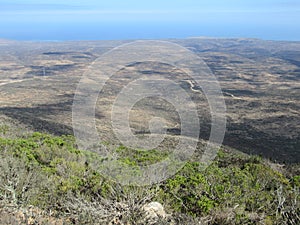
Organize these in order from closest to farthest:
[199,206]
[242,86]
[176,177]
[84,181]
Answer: [199,206] < [84,181] < [176,177] < [242,86]

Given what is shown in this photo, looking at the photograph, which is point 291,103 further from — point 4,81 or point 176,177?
→ point 4,81

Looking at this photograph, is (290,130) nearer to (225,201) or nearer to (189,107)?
(189,107)

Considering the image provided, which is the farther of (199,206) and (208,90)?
(208,90)

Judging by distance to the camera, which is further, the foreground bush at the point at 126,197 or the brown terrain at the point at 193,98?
the brown terrain at the point at 193,98

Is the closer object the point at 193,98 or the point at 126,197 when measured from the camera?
the point at 126,197

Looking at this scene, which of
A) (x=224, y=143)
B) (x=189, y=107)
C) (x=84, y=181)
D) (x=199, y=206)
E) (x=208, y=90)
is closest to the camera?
(x=199, y=206)

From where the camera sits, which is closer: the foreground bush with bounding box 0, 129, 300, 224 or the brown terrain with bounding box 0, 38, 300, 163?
the foreground bush with bounding box 0, 129, 300, 224

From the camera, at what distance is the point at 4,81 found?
69.1 metres

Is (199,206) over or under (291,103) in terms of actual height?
over

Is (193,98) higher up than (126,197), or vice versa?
(126,197)

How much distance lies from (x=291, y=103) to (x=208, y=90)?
17027 mm

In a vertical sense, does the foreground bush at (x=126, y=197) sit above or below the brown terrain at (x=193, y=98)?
above

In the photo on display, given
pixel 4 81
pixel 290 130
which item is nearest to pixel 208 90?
pixel 290 130

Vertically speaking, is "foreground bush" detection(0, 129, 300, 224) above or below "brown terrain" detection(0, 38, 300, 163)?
above
